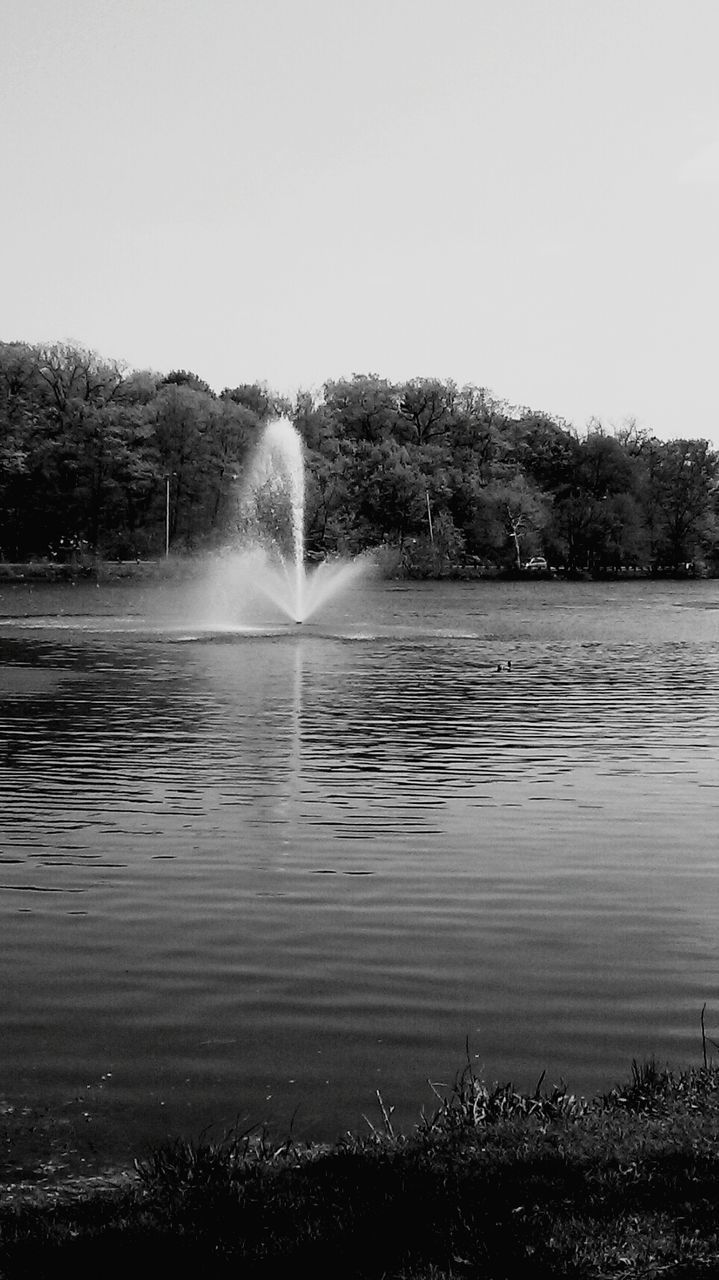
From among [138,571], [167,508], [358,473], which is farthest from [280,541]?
[358,473]

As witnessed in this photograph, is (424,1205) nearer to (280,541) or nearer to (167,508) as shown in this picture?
(280,541)

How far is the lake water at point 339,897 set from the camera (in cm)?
874

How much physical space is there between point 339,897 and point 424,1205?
7560 millimetres

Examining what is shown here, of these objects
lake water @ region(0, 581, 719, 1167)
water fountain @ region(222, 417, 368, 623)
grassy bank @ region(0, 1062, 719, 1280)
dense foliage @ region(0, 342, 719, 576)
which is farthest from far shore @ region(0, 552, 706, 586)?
grassy bank @ region(0, 1062, 719, 1280)

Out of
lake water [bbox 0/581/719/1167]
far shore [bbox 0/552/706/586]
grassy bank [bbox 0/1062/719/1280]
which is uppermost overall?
far shore [bbox 0/552/706/586]

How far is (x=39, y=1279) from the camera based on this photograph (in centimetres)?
545

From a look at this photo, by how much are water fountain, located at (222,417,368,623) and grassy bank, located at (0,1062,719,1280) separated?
6436 cm

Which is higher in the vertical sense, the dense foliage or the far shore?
the dense foliage

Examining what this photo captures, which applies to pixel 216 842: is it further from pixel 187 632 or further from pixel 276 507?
pixel 276 507

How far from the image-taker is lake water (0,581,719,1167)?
8.74 meters

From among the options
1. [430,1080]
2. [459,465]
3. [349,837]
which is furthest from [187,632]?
[459,465]

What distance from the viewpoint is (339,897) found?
44.3 ft

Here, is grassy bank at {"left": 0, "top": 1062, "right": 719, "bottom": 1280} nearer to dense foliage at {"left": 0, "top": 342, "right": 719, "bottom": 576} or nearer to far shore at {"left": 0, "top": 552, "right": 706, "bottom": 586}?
far shore at {"left": 0, "top": 552, "right": 706, "bottom": 586}

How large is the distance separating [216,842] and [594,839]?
465cm
